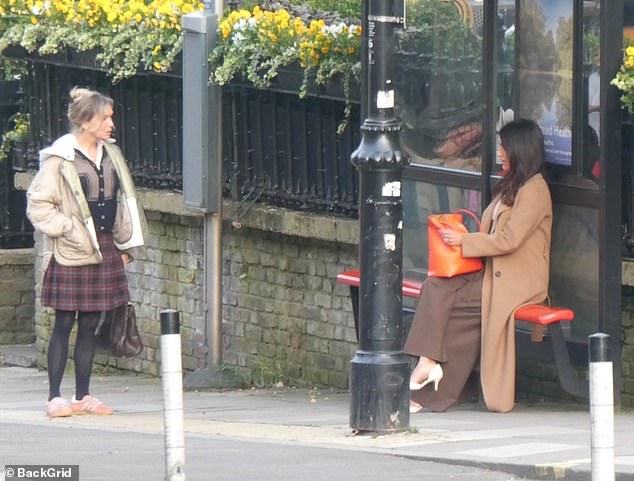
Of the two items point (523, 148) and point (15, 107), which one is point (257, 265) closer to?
point (523, 148)

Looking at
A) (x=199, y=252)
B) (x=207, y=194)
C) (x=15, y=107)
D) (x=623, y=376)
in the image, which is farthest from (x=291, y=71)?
(x=15, y=107)

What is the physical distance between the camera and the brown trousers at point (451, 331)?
385 inches

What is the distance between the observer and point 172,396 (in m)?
7.18

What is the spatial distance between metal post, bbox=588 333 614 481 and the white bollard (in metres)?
1.70

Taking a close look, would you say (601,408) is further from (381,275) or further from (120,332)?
(120,332)

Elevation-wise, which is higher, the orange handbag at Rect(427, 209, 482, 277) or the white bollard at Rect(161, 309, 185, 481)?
the orange handbag at Rect(427, 209, 482, 277)

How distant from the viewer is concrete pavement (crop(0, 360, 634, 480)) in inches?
311

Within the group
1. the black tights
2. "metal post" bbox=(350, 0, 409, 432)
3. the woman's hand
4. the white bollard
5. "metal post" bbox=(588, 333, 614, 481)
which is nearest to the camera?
"metal post" bbox=(588, 333, 614, 481)

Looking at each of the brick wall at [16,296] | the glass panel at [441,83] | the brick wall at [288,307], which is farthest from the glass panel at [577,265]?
the brick wall at [16,296]

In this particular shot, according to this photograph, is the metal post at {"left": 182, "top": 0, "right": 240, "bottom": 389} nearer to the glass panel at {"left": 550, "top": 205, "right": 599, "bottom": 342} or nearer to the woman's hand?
the woman's hand

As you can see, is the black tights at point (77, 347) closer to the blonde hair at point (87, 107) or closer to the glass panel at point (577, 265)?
the blonde hair at point (87, 107)

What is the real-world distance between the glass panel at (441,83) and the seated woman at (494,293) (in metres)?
0.58

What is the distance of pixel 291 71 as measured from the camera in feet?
37.8

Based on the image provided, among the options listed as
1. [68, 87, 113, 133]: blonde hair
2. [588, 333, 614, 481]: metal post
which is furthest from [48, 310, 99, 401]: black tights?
[588, 333, 614, 481]: metal post
